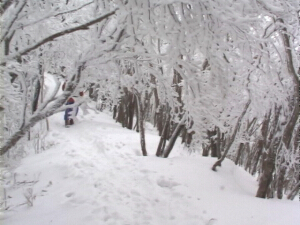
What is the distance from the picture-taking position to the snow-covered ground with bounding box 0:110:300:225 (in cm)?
331

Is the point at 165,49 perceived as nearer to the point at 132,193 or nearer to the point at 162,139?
the point at 132,193

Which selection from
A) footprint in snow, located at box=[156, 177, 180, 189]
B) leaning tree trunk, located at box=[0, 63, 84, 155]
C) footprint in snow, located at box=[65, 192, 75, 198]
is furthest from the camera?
footprint in snow, located at box=[156, 177, 180, 189]

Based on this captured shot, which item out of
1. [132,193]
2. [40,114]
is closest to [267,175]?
[132,193]

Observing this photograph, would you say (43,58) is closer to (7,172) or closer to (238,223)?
(7,172)

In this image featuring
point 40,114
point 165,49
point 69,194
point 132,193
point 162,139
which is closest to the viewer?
point 40,114

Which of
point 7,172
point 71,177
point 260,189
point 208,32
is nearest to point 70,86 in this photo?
point 7,172

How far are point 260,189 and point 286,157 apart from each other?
833mm

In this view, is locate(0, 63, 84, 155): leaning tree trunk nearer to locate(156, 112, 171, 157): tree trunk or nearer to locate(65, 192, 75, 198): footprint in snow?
locate(65, 192, 75, 198): footprint in snow

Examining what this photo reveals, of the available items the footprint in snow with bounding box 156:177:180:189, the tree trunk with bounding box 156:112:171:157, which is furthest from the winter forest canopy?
the tree trunk with bounding box 156:112:171:157

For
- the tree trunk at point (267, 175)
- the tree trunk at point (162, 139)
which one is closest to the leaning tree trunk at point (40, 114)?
the tree trunk at point (267, 175)

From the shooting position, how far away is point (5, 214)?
123 inches

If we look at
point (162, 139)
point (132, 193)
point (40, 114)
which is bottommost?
point (132, 193)

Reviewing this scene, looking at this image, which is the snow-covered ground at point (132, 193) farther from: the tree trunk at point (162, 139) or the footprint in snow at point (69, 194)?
the tree trunk at point (162, 139)

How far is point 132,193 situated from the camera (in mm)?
4152
